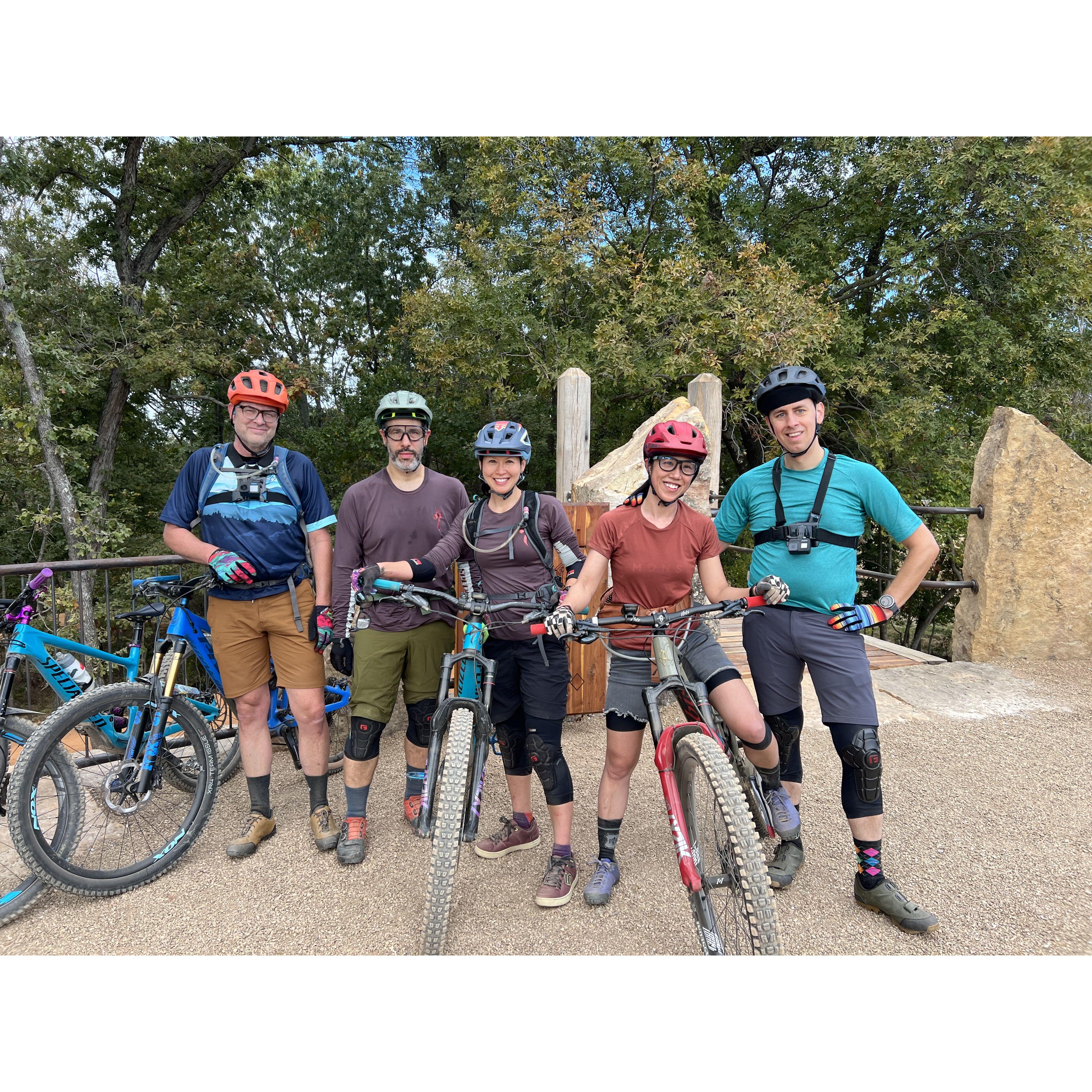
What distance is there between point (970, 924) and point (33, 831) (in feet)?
12.3

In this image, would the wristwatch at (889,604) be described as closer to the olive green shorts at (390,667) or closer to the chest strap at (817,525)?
the chest strap at (817,525)

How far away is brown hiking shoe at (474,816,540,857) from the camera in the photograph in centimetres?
341

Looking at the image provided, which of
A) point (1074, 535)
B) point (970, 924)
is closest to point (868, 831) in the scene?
point (970, 924)

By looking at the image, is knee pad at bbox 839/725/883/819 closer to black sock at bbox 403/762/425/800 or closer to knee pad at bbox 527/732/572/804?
knee pad at bbox 527/732/572/804

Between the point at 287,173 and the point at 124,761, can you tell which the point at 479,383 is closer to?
the point at 287,173

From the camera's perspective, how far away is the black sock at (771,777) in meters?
3.10

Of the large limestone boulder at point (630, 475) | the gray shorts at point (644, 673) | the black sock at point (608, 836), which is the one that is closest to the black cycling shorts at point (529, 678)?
the gray shorts at point (644, 673)

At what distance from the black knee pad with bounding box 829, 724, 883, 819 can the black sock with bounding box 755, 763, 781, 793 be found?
0.96 ft

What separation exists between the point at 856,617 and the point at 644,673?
2.79 ft

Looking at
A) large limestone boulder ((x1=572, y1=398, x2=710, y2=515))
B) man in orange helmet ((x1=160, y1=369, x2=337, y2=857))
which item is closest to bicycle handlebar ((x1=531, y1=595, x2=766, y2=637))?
man in orange helmet ((x1=160, y1=369, x2=337, y2=857))

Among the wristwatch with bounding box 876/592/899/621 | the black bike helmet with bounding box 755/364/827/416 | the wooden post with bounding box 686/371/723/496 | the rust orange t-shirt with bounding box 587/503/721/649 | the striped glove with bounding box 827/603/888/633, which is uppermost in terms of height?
the wooden post with bounding box 686/371/723/496

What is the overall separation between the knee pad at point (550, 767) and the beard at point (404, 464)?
136cm

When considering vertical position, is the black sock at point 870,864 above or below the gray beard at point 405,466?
below

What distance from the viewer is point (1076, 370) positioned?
12000 mm
